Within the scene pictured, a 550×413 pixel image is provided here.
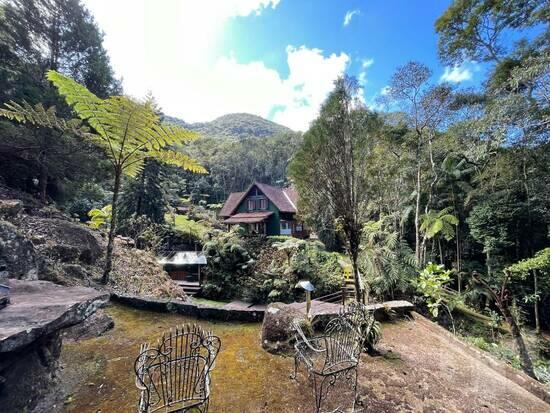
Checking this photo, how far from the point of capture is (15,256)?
11.1ft

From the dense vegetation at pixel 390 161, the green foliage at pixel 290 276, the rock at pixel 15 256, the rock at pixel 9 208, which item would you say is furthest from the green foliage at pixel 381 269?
the rock at pixel 9 208

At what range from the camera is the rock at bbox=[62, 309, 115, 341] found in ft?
10.6

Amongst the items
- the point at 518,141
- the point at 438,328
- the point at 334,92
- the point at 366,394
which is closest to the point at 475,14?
the point at 518,141

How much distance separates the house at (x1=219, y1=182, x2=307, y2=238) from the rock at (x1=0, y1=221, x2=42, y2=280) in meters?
16.9

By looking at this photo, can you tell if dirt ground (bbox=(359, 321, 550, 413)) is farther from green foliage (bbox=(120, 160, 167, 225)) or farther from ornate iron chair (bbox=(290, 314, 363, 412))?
green foliage (bbox=(120, 160, 167, 225))

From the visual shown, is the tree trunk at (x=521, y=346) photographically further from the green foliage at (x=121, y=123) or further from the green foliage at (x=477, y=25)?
the green foliage at (x=477, y=25)

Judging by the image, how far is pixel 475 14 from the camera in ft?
31.8

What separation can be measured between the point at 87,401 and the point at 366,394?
103 inches

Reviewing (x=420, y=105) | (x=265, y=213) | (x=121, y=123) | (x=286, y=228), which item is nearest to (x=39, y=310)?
(x=121, y=123)

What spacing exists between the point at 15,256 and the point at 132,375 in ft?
8.17

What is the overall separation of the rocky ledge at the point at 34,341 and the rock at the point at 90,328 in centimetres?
101

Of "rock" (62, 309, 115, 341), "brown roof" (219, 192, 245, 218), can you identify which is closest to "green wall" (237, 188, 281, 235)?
"brown roof" (219, 192, 245, 218)

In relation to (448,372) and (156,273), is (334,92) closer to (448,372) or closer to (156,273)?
(448,372)

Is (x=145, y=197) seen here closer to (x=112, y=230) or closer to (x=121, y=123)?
(x=112, y=230)
